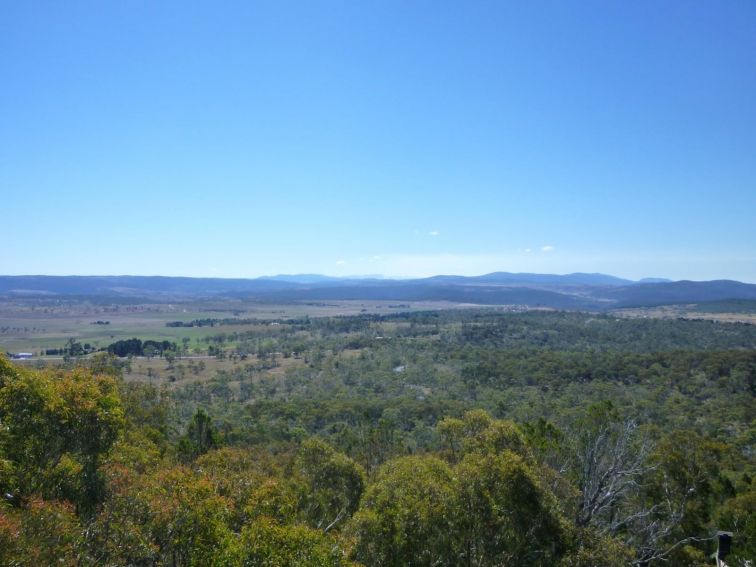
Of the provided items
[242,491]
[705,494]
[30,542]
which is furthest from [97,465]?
[705,494]

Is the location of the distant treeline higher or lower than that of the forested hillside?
lower

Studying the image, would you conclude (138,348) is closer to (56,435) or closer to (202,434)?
(202,434)

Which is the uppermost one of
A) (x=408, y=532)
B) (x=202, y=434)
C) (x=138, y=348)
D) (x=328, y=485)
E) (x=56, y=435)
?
(x=56, y=435)

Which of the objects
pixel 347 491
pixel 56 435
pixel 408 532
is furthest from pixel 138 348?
pixel 408 532

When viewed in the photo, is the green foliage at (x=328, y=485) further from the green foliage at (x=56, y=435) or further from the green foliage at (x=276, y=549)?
the green foliage at (x=276, y=549)

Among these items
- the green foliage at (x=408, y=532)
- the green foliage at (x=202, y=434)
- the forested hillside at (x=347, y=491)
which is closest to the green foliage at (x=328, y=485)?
the forested hillside at (x=347, y=491)

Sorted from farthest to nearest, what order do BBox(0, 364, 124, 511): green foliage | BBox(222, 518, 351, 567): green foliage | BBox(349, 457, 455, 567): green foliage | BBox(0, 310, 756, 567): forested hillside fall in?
1. BBox(0, 364, 124, 511): green foliage
2. BBox(349, 457, 455, 567): green foliage
3. BBox(0, 310, 756, 567): forested hillside
4. BBox(222, 518, 351, 567): green foliage

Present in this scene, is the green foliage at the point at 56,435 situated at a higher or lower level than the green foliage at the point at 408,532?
higher

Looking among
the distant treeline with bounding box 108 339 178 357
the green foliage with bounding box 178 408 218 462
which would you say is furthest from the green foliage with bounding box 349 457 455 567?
the distant treeline with bounding box 108 339 178 357

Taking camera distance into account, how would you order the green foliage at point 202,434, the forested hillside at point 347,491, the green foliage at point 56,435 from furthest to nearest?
1. the green foliage at point 202,434
2. the green foliage at point 56,435
3. the forested hillside at point 347,491

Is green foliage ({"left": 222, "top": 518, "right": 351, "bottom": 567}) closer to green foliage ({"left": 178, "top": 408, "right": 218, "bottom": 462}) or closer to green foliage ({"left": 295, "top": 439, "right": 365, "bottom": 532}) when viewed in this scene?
green foliage ({"left": 295, "top": 439, "right": 365, "bottom": 532})

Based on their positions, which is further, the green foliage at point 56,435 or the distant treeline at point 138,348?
the distant treeline at point 138,348

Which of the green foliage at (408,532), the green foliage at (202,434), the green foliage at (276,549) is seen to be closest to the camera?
the green foliage at (276,549)
